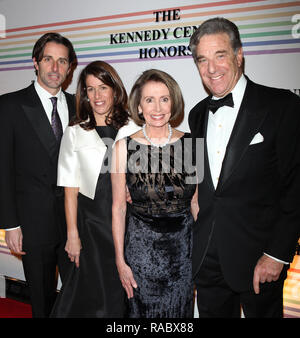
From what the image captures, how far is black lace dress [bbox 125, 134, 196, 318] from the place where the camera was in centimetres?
222

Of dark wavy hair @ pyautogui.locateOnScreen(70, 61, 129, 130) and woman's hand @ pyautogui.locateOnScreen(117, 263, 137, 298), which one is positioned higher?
dark wavy hair @ pyautogui.locateOnScreen(70, 61, 129, 130)

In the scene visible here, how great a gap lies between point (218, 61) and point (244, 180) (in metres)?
0.78

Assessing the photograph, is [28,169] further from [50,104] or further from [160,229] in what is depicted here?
[160,229]

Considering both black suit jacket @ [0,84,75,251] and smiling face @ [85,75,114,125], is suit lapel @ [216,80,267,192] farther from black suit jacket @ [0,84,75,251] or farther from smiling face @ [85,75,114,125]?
black suit jacket @ [0,84,75,251]

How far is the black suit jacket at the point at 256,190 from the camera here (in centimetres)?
184

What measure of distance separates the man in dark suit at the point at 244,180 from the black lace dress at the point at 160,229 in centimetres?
14

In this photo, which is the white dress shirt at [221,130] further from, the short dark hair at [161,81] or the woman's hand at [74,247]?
the woman's hand at [74,247]

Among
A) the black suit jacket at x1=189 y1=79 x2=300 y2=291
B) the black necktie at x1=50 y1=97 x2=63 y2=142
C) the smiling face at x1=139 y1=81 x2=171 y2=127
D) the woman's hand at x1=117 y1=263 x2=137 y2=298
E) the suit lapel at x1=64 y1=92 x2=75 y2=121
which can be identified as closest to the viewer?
the black suit jacket at x1=189 y1=79 x2=300 y2=291

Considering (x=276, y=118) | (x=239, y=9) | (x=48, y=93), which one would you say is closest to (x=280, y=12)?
(x=239, y=9)

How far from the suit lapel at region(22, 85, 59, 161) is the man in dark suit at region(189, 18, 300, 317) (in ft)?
3.96
